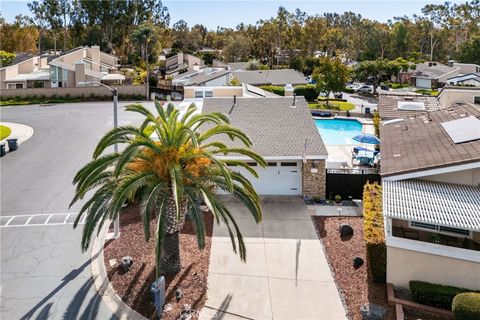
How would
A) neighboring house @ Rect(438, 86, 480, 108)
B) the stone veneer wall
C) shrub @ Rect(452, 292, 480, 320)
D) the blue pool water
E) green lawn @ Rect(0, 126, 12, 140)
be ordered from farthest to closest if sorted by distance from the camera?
1. the blue pool water
2. green lawn @ Rect(0, 126, 12, 140)
3. neighboring house @ Rect(438, 86, 480, 108)
4. the stone veneer wall
5. shrub @ Rect(452, 292, 480, 320)

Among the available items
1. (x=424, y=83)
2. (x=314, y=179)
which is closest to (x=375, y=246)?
(x=314, y=179)

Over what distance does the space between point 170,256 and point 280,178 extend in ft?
28.3

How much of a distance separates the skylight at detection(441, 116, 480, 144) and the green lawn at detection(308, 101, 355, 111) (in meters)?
30.7

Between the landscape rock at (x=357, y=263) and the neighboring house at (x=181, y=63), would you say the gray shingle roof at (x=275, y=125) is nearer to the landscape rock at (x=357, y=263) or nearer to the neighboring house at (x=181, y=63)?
the landscape rock at (x=357, y=263)

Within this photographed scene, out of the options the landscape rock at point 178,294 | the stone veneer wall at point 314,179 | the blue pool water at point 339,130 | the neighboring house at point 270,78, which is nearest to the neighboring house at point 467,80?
the neighboring house at point 270,78

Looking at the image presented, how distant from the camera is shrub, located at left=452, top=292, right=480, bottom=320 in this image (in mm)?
10586

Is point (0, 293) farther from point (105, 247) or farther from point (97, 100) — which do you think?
point (97, 100)

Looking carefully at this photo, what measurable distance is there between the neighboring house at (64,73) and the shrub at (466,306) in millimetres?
46797

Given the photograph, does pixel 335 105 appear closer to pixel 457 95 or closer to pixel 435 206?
pixel 457 95

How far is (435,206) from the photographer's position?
1300cm

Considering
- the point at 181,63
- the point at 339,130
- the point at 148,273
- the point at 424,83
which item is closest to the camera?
the point at 148,273

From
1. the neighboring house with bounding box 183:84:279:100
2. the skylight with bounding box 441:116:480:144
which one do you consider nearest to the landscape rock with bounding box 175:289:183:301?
the skylight with bounding box 441:116:480:144

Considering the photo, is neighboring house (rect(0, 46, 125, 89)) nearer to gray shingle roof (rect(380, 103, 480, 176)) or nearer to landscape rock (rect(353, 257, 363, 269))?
gray shingle roof (rect(380, 103, 480, 176))

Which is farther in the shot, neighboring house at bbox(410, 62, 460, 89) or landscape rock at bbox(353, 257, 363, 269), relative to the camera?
neighboring house at bbox(410, 62, 460, 89)
